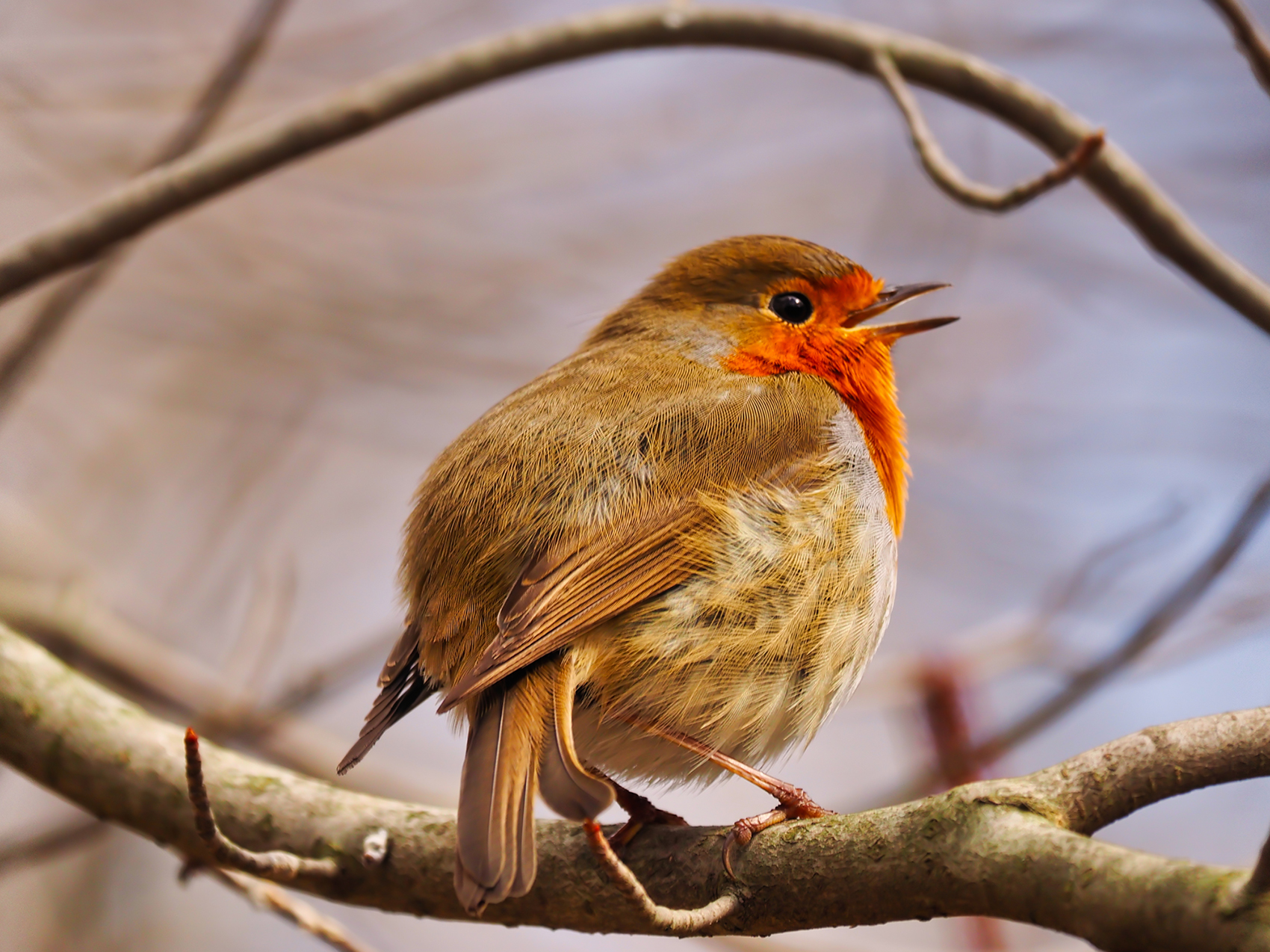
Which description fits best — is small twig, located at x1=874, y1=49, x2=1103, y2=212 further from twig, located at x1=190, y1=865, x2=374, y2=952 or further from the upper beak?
twig, located at x1=190, y1=865, x2=374, y2=952

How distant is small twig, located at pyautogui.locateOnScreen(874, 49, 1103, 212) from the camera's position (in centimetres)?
262

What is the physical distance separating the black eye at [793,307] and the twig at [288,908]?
194 cm

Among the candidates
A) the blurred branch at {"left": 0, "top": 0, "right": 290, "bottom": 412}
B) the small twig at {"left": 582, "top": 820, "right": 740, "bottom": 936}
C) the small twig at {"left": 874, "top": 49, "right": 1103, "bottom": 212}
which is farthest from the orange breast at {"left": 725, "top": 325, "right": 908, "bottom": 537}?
the blurred branch at {"left": 0, "top": 0, "right": 290, "bottom": 412}

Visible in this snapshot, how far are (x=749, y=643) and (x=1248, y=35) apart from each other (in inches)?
66.3

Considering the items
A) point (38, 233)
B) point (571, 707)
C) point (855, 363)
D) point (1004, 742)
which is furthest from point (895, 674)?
point (38, 233)

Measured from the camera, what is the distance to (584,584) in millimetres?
2332

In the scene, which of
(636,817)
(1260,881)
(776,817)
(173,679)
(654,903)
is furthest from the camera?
(173,679)

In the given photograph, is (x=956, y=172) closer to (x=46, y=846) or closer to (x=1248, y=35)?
(x=1248, y=35)

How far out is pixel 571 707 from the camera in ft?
7.58

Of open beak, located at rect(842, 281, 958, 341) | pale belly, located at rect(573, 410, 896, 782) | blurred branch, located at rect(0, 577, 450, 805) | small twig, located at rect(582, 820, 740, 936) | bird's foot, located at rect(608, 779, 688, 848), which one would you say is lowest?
blurred branch, located at rect(0, 577, 450, 805)

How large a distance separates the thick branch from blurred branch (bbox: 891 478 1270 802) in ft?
4.23

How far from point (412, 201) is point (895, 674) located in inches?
157

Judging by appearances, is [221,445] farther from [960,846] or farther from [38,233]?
[960,846]

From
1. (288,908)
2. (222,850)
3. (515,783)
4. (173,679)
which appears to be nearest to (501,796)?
(515,783)
